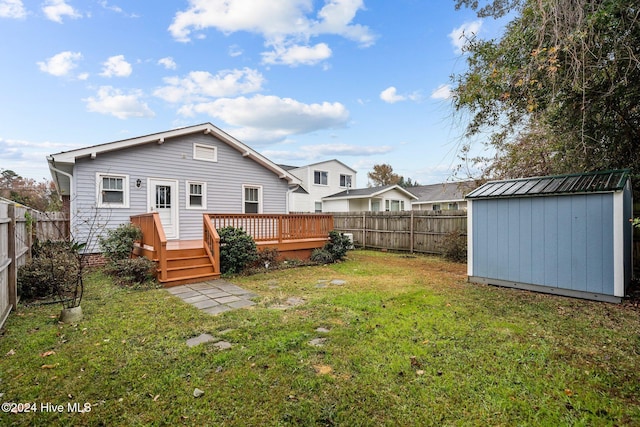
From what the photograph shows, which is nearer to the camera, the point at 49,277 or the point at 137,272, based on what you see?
the point at 49,277

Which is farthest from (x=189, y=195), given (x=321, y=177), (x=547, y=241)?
(x=321, y=177)

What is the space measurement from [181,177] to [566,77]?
10.1 meters

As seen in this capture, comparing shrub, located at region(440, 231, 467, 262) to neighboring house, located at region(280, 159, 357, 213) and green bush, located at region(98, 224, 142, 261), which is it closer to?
green bush, located at region(98, 224, 142, 261)

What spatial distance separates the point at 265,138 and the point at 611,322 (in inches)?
882

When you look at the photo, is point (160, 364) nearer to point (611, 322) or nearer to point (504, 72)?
point (611, 322)

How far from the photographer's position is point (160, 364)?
285cm

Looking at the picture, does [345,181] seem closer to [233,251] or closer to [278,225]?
[278,225]

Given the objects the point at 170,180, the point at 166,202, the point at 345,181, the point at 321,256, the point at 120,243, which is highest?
the point at 345,181

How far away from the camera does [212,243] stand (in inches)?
284

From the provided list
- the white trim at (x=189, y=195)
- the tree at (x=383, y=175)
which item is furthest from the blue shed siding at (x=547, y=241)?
the tree at (x=383, y=175)

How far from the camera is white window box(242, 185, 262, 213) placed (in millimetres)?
11500

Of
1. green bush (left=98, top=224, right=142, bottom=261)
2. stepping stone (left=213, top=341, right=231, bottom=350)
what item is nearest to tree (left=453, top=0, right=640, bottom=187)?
stepping stone (left=213, top=341, right=231, bottom=350)

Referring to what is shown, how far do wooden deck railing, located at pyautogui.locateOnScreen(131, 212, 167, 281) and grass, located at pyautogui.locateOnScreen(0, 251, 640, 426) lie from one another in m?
1.44

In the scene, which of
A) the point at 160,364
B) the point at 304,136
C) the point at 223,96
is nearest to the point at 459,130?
the point at 160,364
